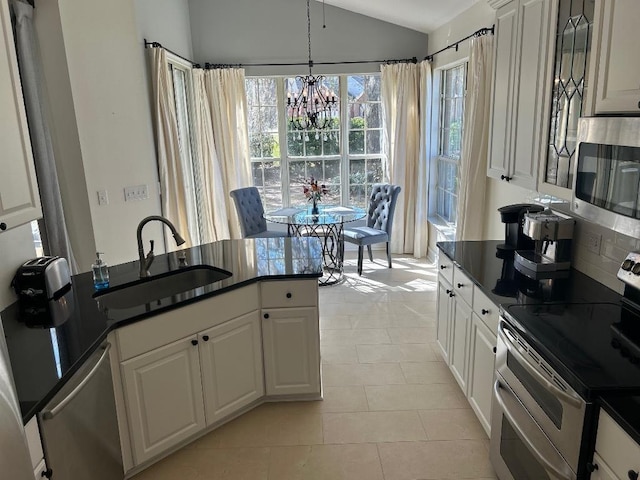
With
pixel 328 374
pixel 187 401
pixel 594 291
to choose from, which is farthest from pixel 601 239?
pixel 187 401

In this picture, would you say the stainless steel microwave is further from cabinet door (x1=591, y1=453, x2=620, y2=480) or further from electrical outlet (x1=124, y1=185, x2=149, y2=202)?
electrical outlet (x1=124, y1=185, x2=149, y2=202)

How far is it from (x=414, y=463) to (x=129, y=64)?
3.63 meters

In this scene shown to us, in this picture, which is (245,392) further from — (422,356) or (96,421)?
(422,356)

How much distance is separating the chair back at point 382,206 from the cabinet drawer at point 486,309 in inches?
119

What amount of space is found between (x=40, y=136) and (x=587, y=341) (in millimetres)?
3210

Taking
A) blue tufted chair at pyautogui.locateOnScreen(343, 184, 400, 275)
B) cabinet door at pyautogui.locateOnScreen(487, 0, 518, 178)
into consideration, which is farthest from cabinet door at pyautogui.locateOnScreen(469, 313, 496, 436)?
blue tufted chair at pyautogui.locateOnScreen(343, 184, 400, 275)

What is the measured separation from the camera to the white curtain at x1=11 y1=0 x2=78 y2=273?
9.41 ft

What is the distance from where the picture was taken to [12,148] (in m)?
1.91

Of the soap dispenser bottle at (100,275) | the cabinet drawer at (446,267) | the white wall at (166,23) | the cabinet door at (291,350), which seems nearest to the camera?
the soap dispenser bottle at (100,275)

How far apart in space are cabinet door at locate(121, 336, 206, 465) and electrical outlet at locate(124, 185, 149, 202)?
192 cm

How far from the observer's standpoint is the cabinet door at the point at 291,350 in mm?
2725

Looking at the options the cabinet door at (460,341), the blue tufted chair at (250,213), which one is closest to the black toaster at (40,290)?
the cabinet door at (460,341)

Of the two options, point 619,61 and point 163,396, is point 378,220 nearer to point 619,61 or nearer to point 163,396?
point 163,396

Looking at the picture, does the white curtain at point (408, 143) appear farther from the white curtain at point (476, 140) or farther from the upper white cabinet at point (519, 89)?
the upper white cabinet at point (519, 89)
